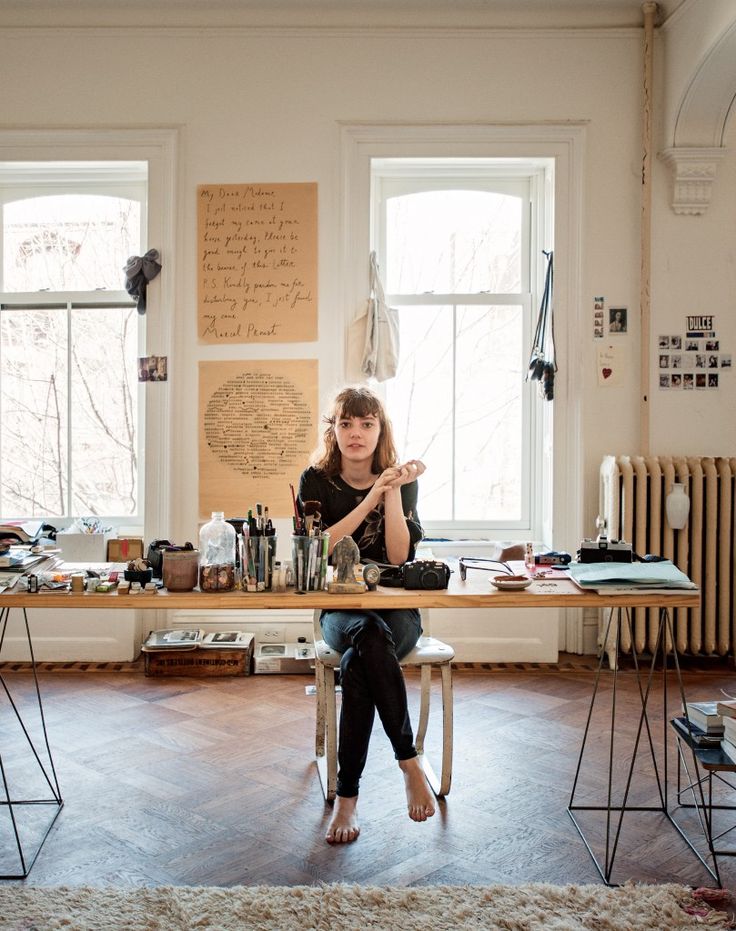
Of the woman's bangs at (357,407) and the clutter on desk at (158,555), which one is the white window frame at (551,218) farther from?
the clutter on desk at (158,555)

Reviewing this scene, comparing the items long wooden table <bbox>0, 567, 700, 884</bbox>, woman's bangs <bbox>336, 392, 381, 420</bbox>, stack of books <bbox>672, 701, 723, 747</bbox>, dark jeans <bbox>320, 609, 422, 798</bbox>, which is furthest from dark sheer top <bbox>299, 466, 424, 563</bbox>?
stack of books <bbox>672, 701, 723, 747</bbox>

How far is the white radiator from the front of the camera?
4.48 meters

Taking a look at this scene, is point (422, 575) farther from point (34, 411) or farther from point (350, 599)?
point (34, 411)

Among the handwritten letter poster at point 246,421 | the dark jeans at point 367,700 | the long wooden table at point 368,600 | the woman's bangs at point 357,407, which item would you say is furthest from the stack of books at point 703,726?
the handwritten letter poster at point 246,421

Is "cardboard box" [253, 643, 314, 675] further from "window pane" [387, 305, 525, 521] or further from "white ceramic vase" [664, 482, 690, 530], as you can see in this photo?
"white ceramic vase" [664, 482, 690, 530]

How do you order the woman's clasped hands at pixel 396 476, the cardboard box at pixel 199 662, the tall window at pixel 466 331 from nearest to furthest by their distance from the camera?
1. the woman's clasped hands at pixel 396 476
2. the cardboard box at pixel 199 662
3. the tall window at pixel 466 331

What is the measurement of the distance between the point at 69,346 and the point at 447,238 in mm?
2149

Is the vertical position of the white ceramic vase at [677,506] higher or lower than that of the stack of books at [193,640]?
higher

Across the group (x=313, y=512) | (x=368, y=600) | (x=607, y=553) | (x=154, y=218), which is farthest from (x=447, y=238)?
(x=368, y=600)

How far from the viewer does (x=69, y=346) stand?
4969 mm

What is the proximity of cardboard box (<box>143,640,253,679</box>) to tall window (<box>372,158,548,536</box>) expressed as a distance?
1.31m

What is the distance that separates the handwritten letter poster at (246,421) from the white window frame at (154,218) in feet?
0.63

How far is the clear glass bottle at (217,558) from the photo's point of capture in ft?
8.35

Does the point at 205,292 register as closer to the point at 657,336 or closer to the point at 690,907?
the point at 657,336
